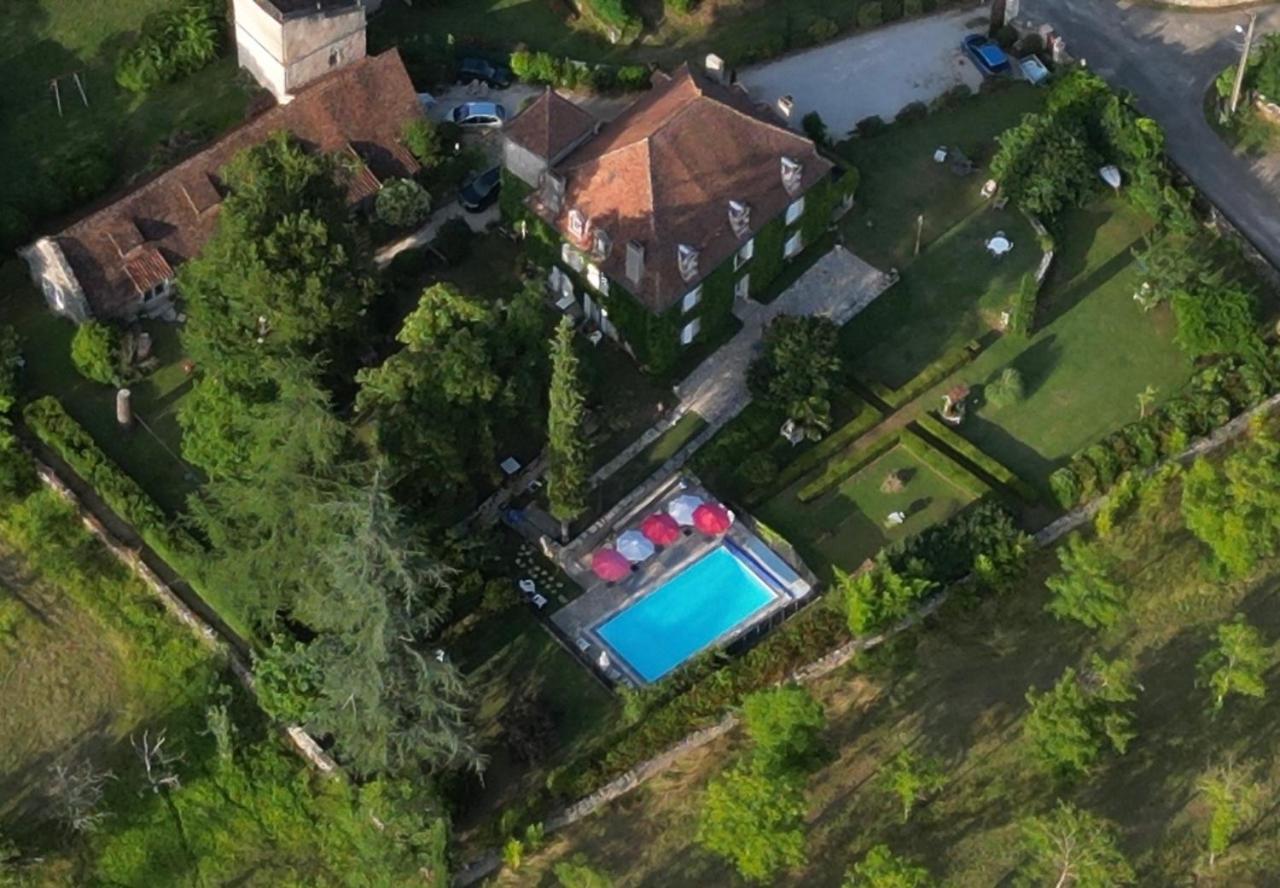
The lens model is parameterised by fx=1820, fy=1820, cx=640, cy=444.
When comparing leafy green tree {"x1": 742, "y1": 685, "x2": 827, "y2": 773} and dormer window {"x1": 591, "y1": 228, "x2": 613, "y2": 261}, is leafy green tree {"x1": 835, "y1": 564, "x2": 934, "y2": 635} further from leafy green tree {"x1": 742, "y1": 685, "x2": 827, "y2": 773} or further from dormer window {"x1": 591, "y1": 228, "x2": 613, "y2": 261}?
dormer window {"x1": 591, "y1": 228, "x2": 613, "y2": 261}

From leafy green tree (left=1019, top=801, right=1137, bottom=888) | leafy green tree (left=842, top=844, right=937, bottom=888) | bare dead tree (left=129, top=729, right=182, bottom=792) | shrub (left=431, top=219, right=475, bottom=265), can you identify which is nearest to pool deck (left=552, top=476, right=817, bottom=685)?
leafy green tree (left=842, top=844, right=937, bottom=888)

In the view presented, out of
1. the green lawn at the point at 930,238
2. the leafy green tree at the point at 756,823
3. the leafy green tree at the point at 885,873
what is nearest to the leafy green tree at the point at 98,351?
the green lawn at the point at 930,238

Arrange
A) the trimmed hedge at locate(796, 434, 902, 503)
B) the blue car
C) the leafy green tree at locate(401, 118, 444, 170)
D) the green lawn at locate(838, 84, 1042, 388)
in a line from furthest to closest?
the blue car, the leafy green tree at locate(401, 118, 444, 170), the green lawn at locate(838, 84, 1042, 388), the trimmed hedge at locate(796, 434, 902, 503)

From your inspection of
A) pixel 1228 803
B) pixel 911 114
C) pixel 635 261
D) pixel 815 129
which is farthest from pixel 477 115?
pixel 1228 803

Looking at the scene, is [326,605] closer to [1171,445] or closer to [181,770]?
[181,770]

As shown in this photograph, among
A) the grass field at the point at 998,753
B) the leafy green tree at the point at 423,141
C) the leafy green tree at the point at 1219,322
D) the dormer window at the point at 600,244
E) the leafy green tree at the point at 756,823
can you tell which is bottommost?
the grass field at the point at 998,753

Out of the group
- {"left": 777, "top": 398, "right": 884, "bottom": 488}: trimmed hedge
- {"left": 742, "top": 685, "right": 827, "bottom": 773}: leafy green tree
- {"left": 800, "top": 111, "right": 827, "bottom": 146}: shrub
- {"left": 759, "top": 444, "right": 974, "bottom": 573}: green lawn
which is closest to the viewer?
{"left": 742, "top": 685, "right": 827, "bottom": 773}: leafy green tree

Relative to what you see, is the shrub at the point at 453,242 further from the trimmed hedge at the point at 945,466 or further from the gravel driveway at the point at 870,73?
the trimmed hedge at the point at 945,466
